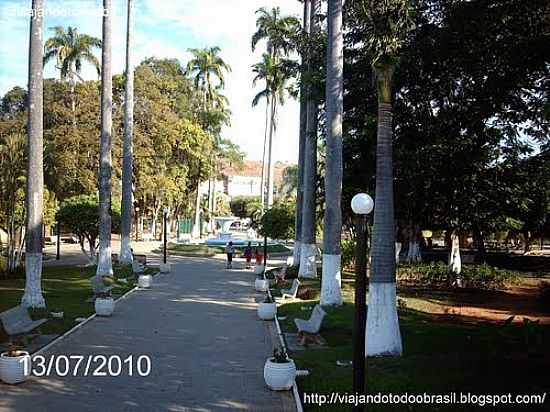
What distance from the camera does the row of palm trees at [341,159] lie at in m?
10.2

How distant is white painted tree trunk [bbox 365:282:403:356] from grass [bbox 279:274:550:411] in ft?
0.82

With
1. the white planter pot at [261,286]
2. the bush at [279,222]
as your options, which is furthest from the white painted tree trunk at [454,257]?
the bush at [279,222]

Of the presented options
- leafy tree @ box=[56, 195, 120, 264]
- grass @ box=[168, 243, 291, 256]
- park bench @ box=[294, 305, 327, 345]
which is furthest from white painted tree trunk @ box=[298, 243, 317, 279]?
grass @ box=[168, 243, 291, 256]

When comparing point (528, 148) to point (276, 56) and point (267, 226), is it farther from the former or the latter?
point (276, 56)

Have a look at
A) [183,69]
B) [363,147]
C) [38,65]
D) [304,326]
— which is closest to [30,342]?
[304,326]

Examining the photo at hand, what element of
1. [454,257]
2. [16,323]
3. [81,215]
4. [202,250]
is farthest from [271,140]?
[16,323]

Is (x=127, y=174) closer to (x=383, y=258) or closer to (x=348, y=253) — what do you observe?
(x=348, y=253)

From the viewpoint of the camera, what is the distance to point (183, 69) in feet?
188

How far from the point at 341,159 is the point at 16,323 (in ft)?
29.5

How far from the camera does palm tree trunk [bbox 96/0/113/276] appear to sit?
23.5 meters

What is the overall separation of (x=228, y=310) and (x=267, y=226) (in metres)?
19.9

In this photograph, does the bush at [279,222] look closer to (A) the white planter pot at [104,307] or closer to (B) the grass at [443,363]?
(A) the white planter pot at [104,307]

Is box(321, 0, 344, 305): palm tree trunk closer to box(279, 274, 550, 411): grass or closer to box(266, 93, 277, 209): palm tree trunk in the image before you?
box(279, 274, 550, 411): grass

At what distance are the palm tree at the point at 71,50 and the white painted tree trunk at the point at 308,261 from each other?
26291 millimetres
